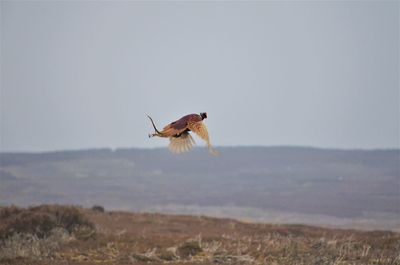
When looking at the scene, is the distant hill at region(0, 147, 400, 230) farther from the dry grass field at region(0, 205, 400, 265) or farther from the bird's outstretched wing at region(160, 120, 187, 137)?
the bird's outstretched wing at region(160, 120, 187, 137)

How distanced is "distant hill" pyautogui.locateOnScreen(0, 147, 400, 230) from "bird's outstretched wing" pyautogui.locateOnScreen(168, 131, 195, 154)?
52.3 m

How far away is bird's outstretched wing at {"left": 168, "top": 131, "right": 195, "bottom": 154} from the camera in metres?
11.3

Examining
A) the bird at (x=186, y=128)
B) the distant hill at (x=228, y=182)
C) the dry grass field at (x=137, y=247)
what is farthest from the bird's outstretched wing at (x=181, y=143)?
the distant hill at (x=228, y=182)

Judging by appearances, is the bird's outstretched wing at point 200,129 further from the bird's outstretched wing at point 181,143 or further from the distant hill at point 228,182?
the distant hill at point 228,182

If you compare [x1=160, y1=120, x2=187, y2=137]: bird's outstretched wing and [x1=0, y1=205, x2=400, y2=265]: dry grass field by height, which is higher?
[x1=160, y1=120, x2=187, y2=137]: bird's outstretched wing

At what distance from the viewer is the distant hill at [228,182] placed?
8050cm

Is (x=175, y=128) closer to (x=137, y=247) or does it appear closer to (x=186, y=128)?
(x=186, y=128)

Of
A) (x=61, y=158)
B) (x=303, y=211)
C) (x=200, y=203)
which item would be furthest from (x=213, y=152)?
(x=61, y=158)

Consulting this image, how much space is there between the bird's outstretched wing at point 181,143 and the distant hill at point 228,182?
52.3 meters

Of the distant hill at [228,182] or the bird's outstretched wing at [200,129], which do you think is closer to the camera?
the bird's outstretched wing at [200,129]

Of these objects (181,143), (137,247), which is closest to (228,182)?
(137,247)

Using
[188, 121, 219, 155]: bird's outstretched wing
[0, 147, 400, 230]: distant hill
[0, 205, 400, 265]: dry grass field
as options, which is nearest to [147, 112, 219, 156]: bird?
[188, 121, 219, 155]: bird's outstretched wing

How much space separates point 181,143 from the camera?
11.4 metres

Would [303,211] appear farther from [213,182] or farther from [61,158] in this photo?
[61,158]
